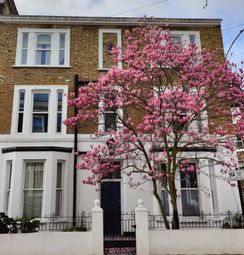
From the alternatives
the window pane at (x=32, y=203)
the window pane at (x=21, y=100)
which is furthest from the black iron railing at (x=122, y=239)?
the window pane at (x=21, y=100)

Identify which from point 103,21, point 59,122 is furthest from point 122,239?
point 103,21

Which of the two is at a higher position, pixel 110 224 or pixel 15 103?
pixel 15 103

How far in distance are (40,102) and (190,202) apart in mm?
8296

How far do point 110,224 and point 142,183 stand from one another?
2.23 m

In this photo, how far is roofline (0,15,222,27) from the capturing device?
50.0ft

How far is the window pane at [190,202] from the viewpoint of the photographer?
1275 centimetres

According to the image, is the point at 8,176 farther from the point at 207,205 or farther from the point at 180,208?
the point at 207,205

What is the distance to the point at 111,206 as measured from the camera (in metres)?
13.1

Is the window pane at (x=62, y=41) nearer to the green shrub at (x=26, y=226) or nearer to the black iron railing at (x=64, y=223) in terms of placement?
the black iron railing at (x=64, y=223)

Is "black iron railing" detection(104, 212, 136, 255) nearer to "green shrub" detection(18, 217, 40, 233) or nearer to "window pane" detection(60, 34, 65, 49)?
"green shrub" detection(18, 217, 40, 233)

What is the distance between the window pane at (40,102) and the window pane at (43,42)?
8.81 ft

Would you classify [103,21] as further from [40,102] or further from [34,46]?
[40,102]

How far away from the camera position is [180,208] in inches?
495

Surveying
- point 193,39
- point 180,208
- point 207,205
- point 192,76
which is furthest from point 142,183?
point 193,39
